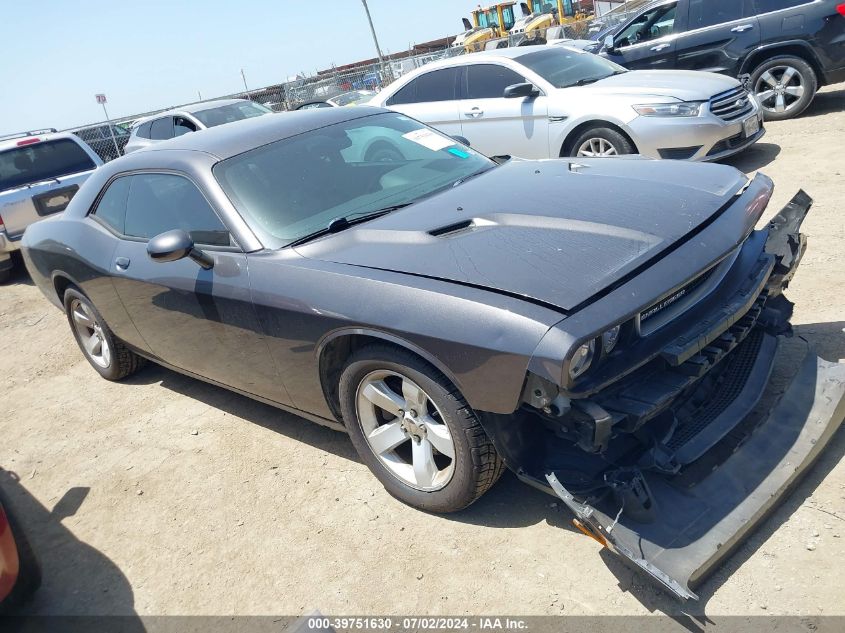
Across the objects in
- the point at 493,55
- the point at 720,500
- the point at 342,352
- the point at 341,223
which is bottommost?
the point at 720,500

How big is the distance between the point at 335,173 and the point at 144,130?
388 inches

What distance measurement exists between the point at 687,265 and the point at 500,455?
96 cm

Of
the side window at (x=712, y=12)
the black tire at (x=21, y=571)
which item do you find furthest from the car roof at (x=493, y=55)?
the black tire at (x=21, y=571)

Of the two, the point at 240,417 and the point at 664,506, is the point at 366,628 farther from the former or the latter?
the point at 240,417

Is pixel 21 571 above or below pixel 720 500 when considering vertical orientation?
above

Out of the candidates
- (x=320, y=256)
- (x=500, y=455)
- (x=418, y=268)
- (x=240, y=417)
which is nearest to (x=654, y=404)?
(x=500, y=455)

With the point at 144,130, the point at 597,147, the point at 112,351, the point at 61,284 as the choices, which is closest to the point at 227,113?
the point at 144,130

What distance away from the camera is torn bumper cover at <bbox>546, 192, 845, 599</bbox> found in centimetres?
230

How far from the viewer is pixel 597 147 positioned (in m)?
7.07

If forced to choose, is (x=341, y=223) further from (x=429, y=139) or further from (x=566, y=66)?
(x=566, y=66)

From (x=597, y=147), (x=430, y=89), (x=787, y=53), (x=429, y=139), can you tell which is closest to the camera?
(x=429, y=139)

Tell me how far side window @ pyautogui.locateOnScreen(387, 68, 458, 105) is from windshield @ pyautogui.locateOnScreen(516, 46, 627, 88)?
0.83m

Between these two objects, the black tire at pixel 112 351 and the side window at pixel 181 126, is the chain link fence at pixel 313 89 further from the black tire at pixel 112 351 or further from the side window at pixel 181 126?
the black tire at pixel 112 351

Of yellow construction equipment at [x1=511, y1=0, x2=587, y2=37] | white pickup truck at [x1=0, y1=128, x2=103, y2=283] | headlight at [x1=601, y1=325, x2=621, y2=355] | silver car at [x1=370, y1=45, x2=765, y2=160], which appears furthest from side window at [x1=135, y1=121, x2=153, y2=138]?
yellow construction equipment at [x1=511, y1=0, x2=587, y2=37]
